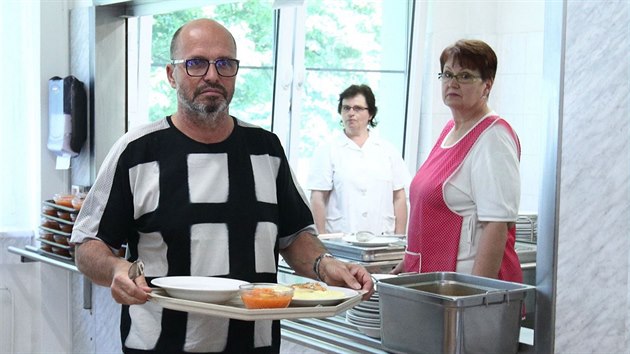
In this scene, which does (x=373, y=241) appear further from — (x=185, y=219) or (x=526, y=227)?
(x=185, y=219)

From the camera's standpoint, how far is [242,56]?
4.23m

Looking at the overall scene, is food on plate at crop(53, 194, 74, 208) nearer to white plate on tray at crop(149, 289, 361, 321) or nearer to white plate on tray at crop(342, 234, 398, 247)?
white plate on tray at crop(342, 234, 398, 247)

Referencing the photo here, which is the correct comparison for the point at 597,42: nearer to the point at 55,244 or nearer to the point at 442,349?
the point at 442,349

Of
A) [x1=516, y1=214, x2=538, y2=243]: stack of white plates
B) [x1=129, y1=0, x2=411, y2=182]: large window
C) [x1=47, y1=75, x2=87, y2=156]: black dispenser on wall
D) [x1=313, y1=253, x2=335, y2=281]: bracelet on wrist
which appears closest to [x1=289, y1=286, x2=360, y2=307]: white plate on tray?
[x1=313, y1=253, x2=335, y2=281]: bracelet on wrist

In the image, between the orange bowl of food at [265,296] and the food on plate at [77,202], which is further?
the food on plate at [77,202]

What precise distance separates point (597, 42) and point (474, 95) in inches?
23.8

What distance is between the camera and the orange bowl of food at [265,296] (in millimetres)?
1889

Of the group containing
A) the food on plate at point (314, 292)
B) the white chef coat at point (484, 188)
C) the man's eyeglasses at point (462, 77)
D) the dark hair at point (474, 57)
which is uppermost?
the dark hair at point (474, 57)

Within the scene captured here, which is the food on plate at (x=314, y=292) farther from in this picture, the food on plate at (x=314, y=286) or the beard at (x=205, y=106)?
the beard at (x=205, y=106)

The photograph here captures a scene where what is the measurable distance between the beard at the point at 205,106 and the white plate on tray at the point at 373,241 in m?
0.90

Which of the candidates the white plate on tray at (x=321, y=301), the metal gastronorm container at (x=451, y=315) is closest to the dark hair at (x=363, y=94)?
the metal gastronorm container at (x=451, y=315)

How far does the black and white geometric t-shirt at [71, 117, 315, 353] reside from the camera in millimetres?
2156

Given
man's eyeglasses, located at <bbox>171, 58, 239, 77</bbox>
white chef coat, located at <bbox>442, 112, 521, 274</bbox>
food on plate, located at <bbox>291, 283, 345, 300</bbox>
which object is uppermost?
man's eyeglasses, located at <bbox>171, 58, 239, 77</bbox>

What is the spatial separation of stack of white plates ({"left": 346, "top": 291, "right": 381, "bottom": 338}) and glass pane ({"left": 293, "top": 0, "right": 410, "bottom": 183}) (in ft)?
4.21
